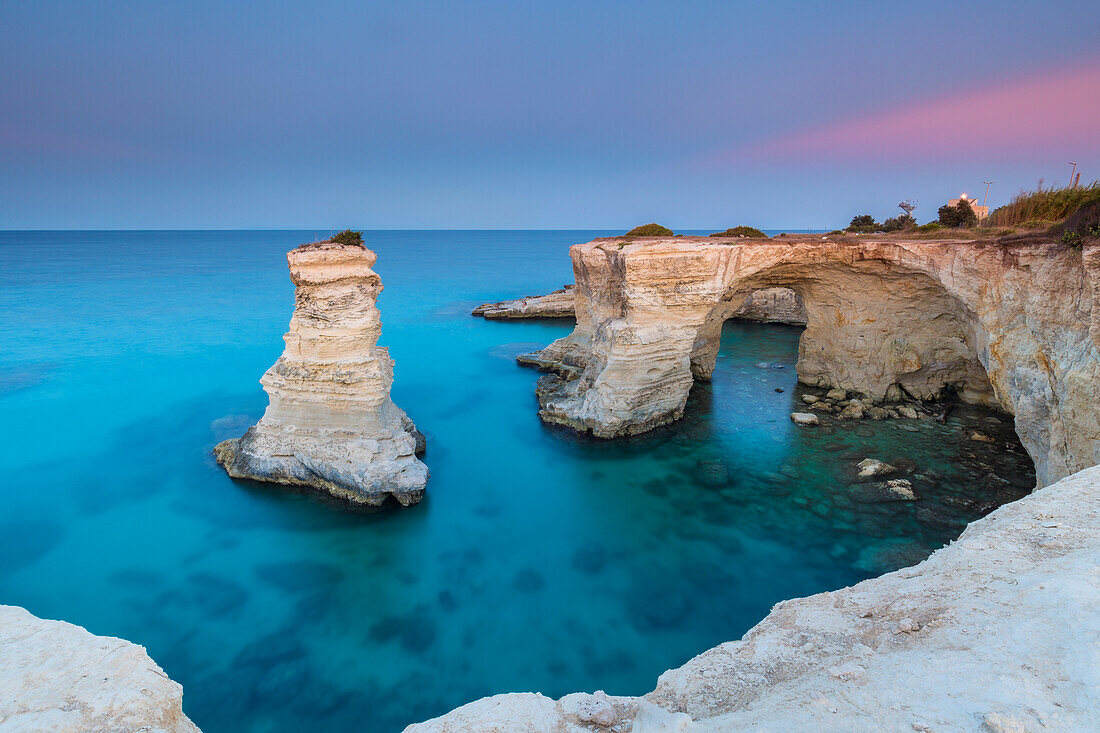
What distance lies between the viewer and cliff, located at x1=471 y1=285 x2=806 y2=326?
35.1m

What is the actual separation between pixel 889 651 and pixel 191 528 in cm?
1508

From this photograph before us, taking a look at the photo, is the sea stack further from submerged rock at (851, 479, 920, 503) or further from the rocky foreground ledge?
submerged rock at (851, 479, 920, 503)

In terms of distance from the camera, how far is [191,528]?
13.2 m

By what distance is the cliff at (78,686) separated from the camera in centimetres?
362

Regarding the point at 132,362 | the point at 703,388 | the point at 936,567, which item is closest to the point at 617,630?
the point at 936,567

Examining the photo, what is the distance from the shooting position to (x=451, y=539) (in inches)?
510

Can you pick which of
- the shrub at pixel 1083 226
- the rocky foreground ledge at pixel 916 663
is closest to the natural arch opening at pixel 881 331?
the shrub at pixel 1083 226

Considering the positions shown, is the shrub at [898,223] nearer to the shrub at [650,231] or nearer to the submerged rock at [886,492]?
the shrub at [650,231]

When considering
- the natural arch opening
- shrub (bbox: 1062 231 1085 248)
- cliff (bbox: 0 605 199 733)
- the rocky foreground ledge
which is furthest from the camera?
the natural arch opening

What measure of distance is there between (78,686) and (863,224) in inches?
1183

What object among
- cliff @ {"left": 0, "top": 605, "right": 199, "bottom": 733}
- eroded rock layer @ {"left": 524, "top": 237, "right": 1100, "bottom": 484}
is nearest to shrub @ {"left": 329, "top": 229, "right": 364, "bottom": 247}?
eroded rock layer @ {"left": 524, "top": 237, "right": 1100, "bottom": 484}

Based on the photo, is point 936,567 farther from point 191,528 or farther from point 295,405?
point 191,528

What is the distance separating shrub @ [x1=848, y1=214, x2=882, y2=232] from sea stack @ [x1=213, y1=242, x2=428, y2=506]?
22344 millimetres

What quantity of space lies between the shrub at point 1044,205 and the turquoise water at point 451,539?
690cm
